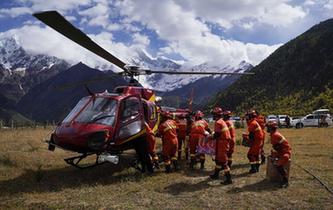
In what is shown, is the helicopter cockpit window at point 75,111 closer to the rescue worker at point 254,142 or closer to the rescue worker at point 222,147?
the rescue worker at point 222,147

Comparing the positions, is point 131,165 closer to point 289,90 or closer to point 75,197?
point 75,197

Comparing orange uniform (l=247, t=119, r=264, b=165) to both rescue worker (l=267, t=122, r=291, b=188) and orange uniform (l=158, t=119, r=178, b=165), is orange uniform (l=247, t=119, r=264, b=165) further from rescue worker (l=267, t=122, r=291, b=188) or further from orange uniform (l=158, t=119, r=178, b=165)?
orange uniform (l=158, t=119, r=178, b=165)

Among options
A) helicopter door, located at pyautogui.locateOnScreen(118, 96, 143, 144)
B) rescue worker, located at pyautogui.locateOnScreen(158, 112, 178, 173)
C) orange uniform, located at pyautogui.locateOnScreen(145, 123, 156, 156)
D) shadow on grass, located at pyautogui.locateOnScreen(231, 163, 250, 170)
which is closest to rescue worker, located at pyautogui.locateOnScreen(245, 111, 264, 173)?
shadow on grass, located at pyautogui.locateOnScreen(231, 163, 250, 170)

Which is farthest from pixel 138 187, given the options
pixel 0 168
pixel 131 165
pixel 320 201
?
pixel 0 168

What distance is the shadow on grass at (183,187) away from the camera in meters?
10.8

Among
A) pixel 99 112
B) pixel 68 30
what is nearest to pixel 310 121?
pixel 99 112

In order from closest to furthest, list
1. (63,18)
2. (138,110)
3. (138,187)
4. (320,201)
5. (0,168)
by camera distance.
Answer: (63,18) < (320,201) < (138,187) < (138,110) < (0,168)

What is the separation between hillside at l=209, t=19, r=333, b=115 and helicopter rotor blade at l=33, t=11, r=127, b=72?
65396mm

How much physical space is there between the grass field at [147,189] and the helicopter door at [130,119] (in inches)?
47.9

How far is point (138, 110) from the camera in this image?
13.3m

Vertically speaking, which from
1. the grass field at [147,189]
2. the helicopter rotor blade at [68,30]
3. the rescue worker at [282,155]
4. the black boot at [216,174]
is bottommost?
the grass field at [147,189]

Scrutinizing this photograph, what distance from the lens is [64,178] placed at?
42.5 feet

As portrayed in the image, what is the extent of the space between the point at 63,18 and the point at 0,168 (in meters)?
7.81

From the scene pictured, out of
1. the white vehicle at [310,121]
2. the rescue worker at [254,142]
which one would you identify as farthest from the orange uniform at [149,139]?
the white vehicle at [310,121]
